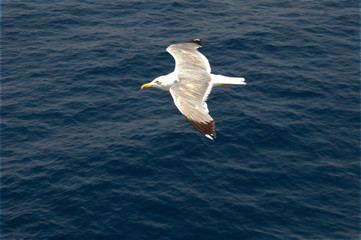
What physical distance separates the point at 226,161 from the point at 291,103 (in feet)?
41.8

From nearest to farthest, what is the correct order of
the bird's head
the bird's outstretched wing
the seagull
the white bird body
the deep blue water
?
1. the bird's outstretched wing
2. the seagull
3. the white bird body
4. the bird's head
5. the deep blue water

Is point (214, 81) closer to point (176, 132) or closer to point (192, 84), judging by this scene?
point (192, 84)

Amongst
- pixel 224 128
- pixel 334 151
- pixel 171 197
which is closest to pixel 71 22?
pixel 224 128

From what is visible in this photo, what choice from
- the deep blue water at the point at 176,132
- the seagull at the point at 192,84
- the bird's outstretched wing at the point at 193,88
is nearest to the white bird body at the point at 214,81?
the seagull at the point at 192,84

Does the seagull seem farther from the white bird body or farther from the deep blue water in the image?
the deep blue water

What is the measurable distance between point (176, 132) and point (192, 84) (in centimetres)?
1689

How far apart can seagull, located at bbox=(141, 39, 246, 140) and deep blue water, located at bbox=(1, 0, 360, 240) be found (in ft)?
39.7

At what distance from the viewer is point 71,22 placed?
68000 mm

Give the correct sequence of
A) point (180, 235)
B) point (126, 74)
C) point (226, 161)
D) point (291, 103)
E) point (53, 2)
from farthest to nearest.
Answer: point (53, 2) < point (126, 74) < point (291, 103) < point (226, 161) < point (180, 235)

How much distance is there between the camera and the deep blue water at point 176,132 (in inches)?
1443

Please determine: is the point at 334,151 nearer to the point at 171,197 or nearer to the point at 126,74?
the point at 171,197

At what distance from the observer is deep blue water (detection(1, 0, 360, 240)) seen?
36.7m

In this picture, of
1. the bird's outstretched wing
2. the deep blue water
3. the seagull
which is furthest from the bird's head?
the deep blue water

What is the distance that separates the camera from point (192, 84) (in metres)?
28.5
